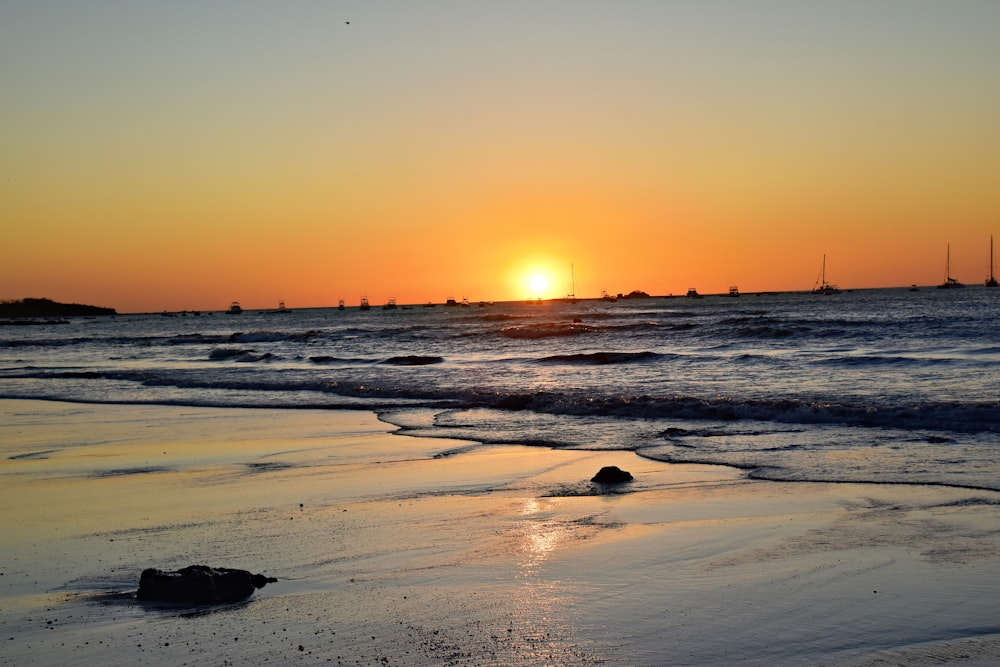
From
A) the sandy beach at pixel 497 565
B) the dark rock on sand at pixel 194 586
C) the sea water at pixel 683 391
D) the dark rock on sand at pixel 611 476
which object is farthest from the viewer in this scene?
the sea water at pixel 683 391

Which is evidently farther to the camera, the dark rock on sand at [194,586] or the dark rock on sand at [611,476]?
the dark rock on sand at [611,476]

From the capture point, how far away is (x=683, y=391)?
70.6 ft

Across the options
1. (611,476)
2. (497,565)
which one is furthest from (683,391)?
(497,565)

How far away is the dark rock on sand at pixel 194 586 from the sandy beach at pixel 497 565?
0.41 feet

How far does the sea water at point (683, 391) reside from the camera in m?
12.9

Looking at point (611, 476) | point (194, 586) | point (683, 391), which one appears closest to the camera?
point (194, 586)

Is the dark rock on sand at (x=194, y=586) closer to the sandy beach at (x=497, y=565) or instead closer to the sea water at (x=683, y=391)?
the sandy beach at (x=497, y=565)

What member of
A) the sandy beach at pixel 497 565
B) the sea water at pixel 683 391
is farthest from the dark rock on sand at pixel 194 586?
the sea water at pixel 683 391

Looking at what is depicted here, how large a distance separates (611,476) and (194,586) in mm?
5554

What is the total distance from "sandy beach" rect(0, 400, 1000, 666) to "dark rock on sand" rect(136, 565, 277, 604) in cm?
13

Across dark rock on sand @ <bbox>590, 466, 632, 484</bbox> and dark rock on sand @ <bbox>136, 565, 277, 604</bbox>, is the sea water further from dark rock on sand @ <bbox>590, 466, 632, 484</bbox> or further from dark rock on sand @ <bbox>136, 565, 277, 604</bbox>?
dark rock on sand @ <bbox>136, 565, 277, 604</bbox>

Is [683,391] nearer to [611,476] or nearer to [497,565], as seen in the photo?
[611,476]

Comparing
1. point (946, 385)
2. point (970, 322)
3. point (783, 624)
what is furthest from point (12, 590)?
point (970, 322)

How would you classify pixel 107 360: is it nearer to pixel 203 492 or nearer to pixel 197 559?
pixel 203 492
